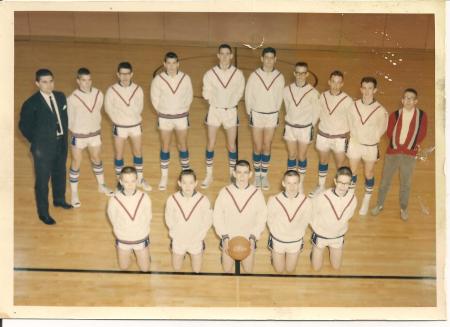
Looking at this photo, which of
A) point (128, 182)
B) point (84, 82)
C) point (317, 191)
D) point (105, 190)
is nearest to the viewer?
point (128, 182)

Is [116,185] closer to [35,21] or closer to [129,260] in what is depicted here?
[129,260]

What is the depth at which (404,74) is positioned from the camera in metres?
6.93

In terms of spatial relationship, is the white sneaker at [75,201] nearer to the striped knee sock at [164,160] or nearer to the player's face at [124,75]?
the striped knee sock at [164,160]

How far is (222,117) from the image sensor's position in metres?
7.09

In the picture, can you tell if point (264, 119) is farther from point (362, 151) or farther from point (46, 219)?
point (46, 219)

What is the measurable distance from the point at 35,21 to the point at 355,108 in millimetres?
3025

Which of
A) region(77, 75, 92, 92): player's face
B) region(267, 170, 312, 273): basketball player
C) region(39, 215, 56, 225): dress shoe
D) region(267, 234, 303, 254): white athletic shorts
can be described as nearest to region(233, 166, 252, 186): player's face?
region(267, 170, 312, 273): basketball player

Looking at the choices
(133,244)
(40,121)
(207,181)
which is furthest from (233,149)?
(40,121)

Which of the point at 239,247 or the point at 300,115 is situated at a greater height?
the point at 300,115

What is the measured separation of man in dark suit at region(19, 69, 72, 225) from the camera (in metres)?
6.50

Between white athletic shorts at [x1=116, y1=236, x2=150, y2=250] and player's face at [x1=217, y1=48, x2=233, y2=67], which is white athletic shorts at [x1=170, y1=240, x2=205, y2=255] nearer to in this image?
white athletic shorts at [x1=116, y1=236, x2=150, y2=250]

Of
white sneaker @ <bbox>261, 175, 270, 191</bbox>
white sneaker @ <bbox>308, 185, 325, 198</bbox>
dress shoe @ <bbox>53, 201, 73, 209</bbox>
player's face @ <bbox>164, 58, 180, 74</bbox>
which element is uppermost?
player's face @ <bbox>164, 58, 180, 74</bbox>

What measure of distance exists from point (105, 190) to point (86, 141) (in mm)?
516

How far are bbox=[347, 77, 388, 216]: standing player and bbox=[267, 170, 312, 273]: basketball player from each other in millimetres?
750
